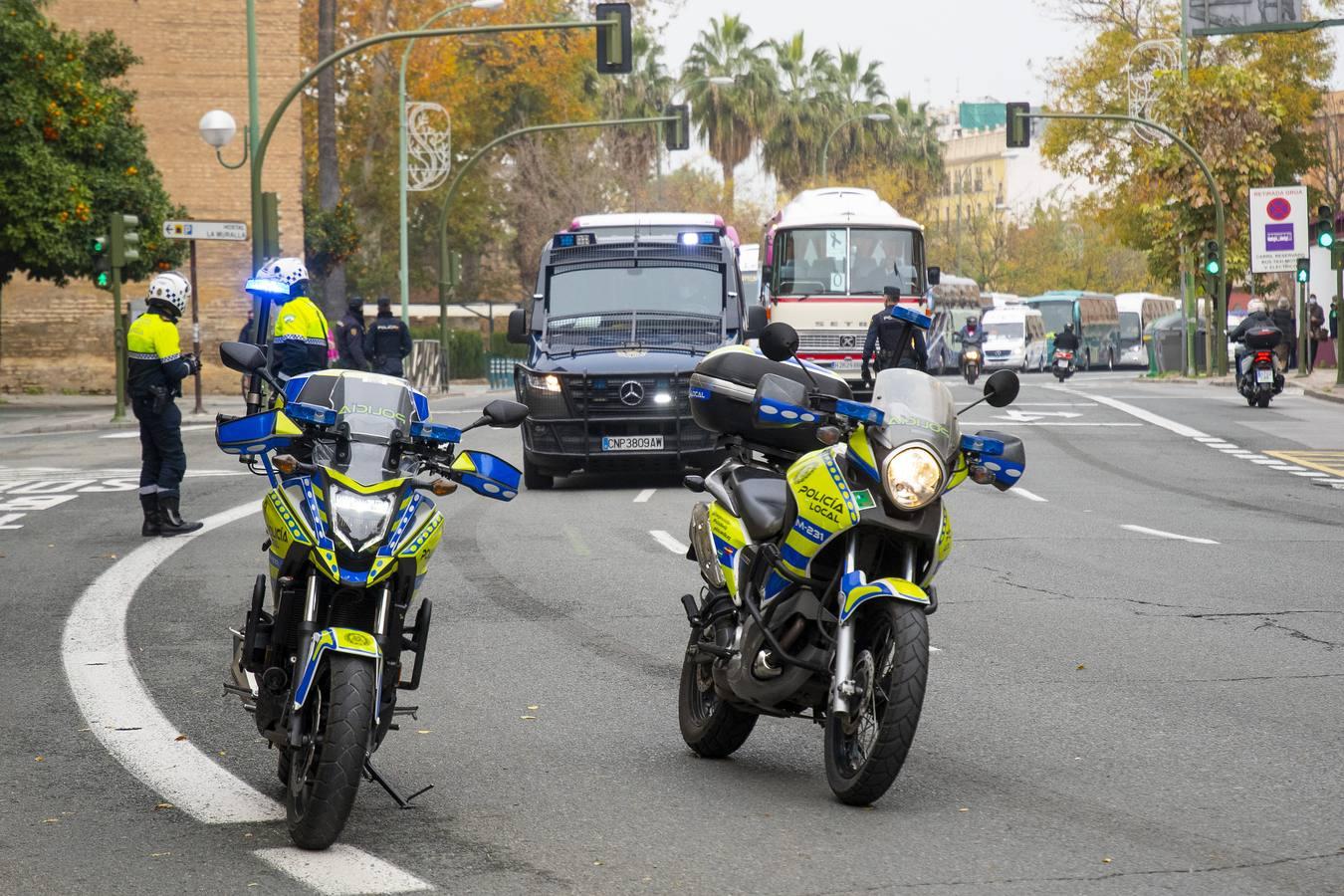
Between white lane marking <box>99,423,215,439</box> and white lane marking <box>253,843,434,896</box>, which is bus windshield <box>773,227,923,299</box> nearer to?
white lane marking <box>99,423,215,439</box>

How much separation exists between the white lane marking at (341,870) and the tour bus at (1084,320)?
67.4m

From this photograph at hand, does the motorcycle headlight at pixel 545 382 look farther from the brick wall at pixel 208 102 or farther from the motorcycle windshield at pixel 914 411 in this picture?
the brick wall at pixel 208 102

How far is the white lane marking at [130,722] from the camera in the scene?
234 inches

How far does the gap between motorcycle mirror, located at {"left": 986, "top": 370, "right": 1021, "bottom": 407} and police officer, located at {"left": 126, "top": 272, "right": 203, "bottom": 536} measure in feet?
27.8

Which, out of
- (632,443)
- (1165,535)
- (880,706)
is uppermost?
(632,443)

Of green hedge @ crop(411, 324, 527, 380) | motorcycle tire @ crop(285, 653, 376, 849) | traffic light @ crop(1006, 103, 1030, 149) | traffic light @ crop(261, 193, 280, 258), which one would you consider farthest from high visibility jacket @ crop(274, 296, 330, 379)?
green hedge @ crop(411, 324, 527, 380)

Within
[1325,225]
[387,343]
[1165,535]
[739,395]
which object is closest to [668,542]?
[1165,535]

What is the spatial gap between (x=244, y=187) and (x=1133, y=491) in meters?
30.5

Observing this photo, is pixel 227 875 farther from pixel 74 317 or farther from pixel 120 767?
pixel 74 317

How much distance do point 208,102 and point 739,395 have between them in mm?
39748

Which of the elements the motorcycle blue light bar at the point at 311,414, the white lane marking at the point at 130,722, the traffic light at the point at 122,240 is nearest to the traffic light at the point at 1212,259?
the traffic light at the point at 122,240

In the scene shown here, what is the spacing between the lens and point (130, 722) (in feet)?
23.9

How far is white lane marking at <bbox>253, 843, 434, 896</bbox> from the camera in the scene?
498 cm

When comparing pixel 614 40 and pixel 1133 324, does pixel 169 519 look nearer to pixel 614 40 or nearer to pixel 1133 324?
pixel 614 40
